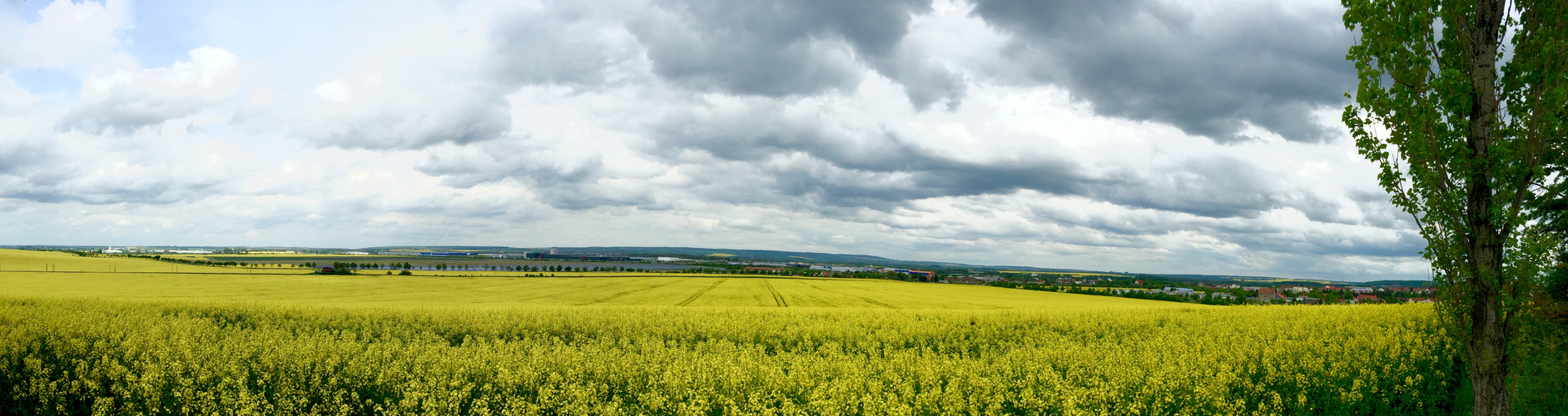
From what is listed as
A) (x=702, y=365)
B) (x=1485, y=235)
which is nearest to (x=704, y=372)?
(x=702, y=365)

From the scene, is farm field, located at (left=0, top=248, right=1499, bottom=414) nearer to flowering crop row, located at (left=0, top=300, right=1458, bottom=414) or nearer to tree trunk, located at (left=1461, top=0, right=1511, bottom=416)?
flowering crop row, located at (left=0, top=300, right=1458, bottom=414)

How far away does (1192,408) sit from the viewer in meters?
9.56

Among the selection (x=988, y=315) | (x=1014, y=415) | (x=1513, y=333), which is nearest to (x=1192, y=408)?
(x=1014, y=415)

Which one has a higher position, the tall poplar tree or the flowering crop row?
the tall poplar tree

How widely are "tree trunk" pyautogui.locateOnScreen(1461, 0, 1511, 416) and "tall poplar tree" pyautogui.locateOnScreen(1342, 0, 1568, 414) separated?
12 mm

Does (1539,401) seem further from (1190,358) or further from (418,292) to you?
(418,292)

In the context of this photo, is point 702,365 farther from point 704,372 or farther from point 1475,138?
point 1475,138

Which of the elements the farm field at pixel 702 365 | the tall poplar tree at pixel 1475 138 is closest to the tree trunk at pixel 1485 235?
the tall poplar tree at pixel 1475 138

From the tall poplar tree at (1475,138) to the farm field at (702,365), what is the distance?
2648 millimetres

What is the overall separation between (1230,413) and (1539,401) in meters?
9.72

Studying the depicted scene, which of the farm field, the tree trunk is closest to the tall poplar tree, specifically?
the tree trunk

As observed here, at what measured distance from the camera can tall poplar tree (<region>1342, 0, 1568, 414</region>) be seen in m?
7.08

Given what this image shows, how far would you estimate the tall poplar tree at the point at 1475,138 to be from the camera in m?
7.08

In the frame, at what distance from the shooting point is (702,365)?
11312 millimetres
